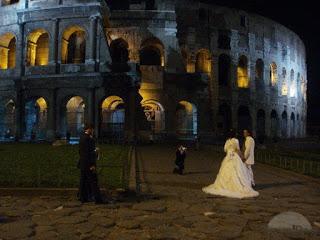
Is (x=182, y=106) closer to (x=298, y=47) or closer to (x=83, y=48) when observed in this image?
(x=83, y=48)

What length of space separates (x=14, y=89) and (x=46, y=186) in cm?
2783

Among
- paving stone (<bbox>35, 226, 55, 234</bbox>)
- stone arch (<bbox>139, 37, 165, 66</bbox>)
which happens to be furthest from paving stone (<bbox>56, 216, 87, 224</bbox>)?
stone arch (<bbox>139, 37, 165, 66</bbox>)

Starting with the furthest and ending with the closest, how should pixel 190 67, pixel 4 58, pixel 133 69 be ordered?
pixel 190 67, pixel 4 58, pixel 133 69

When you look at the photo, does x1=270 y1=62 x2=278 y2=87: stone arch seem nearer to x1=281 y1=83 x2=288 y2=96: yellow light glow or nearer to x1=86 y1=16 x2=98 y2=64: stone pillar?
x1=281 y1=83 x2=288 y2=96: yellow light glow

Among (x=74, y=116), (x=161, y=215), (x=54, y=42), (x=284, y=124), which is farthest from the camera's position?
(x=284, y=124)

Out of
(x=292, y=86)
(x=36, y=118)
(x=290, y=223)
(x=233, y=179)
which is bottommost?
(x=290, y=223)

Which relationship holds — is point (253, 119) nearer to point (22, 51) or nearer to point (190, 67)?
point (190, 67)

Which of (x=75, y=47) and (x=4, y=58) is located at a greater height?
(x=75, y=47)

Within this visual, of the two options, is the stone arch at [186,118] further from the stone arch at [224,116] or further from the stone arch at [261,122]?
the stone arch at [261,122]

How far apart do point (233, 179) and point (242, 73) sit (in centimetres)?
3717

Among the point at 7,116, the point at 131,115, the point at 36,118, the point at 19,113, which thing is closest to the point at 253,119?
the point at 131,115

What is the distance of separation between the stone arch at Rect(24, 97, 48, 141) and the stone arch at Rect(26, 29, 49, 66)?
3192mm

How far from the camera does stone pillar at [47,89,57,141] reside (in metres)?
34.7

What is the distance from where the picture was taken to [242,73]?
155 feet
